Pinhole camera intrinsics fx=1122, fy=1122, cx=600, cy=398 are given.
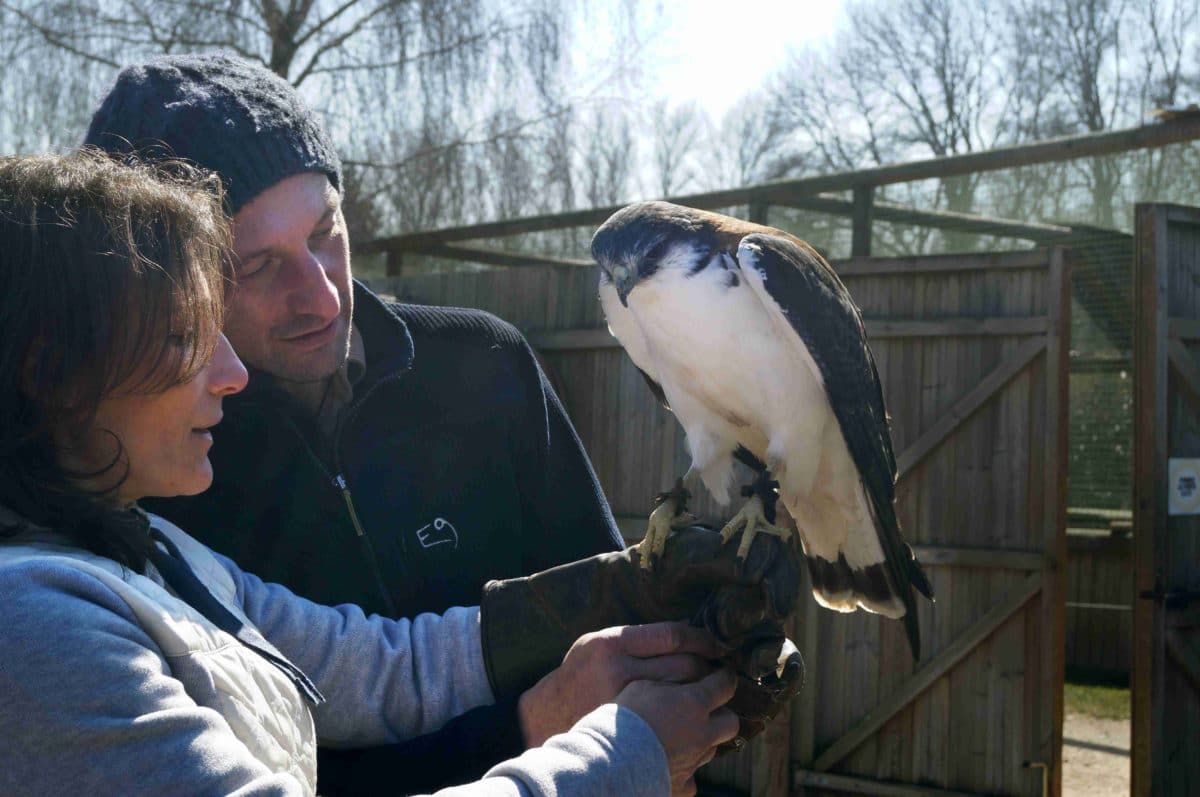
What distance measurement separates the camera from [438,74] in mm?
9984

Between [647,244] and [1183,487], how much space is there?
3.73 metres

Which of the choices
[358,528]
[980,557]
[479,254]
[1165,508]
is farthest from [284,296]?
[479,254]

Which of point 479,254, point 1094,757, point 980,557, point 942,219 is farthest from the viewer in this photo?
point 479,254

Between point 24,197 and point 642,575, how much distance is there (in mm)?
1093

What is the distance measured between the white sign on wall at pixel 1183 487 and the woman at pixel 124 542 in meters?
4.46

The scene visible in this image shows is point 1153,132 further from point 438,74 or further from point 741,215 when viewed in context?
point 438,74

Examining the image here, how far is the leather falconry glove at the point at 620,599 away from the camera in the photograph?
1830 millimetres

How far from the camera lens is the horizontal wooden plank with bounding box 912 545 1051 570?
5145 mm

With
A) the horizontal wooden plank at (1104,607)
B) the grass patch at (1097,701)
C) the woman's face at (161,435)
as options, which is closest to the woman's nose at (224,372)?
the woman's face at (161,435)

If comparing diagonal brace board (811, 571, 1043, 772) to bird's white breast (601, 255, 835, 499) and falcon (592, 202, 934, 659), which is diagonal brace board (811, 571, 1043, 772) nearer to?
falcon (592, 202, 934, 659)

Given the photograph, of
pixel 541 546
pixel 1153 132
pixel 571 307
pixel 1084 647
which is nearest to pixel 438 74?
pixel 571 307

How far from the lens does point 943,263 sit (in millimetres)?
5289

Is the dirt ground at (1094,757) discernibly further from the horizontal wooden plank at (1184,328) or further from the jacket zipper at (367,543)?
the jacket zipper at (367,543)

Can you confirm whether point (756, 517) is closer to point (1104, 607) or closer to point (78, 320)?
point (78, 320)
